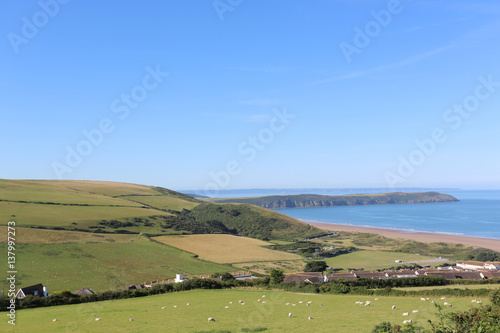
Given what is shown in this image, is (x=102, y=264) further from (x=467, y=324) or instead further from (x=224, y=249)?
(x=467, y=324)

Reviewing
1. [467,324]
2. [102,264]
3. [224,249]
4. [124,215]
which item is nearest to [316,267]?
[224,249]

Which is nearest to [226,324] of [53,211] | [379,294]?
[379,294]

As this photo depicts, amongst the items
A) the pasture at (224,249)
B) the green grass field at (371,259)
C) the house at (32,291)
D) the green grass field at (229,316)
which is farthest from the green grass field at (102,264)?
the green grass field at (229,316)

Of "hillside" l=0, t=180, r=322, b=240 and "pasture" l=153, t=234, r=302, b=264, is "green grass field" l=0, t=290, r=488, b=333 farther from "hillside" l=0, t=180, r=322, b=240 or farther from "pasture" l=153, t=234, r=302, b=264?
"hillside" l=0, t=180, r=322, b=240

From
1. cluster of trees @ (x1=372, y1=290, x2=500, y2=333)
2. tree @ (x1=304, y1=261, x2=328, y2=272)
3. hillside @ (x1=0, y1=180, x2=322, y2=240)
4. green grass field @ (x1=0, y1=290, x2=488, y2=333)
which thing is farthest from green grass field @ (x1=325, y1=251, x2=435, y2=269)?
cluster of trees @ (x1=372, y1=290, x2=500, y2=333)

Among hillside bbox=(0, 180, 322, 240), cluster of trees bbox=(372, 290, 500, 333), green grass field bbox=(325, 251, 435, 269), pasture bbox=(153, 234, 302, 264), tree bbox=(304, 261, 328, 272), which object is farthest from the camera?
hillside bbox=(0, 180, 322, 240)

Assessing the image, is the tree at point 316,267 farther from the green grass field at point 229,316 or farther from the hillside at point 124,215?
the hillside at point 124,215
